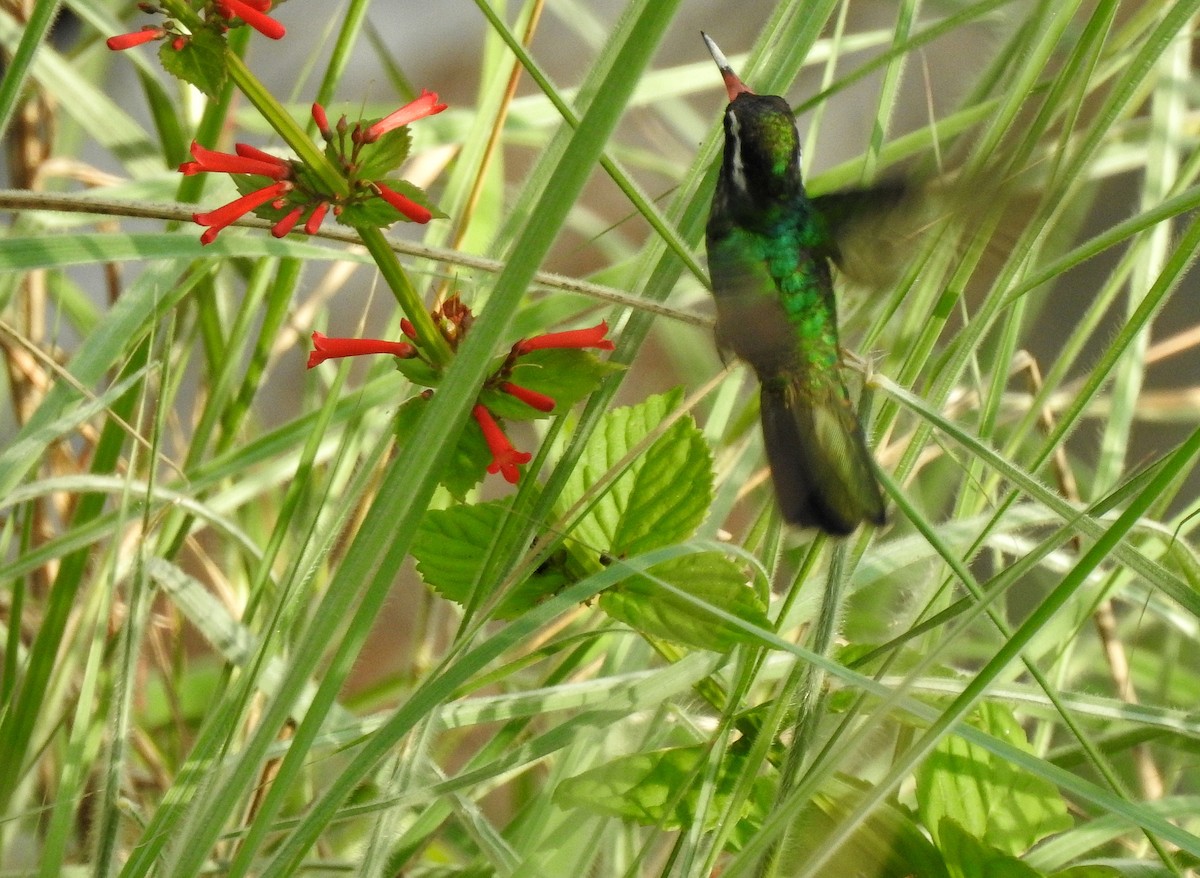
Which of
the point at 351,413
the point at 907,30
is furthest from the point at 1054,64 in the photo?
the point at 351,413

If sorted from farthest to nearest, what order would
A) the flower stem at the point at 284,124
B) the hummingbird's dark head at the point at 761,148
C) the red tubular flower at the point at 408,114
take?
the hummingbird's dark head at the point at 761,148
the red tubular flower at the point at 408,114
the flower stem at the point at 284,124

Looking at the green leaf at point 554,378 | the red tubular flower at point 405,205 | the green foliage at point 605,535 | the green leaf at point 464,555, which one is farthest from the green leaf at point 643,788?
the red tubular flower at point 405,205

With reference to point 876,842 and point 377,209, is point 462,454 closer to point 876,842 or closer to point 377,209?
point 377,209

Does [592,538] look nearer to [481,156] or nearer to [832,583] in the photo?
[832,583]

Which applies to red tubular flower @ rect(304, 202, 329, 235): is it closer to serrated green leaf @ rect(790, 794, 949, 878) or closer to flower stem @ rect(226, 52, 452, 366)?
flower stem @ rect(226, 52, 452, 366)

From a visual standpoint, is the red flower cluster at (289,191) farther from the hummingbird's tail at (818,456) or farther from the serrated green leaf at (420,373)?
the hummingbird's tail at (818,456)

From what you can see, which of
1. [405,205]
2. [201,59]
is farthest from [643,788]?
[201,59]
